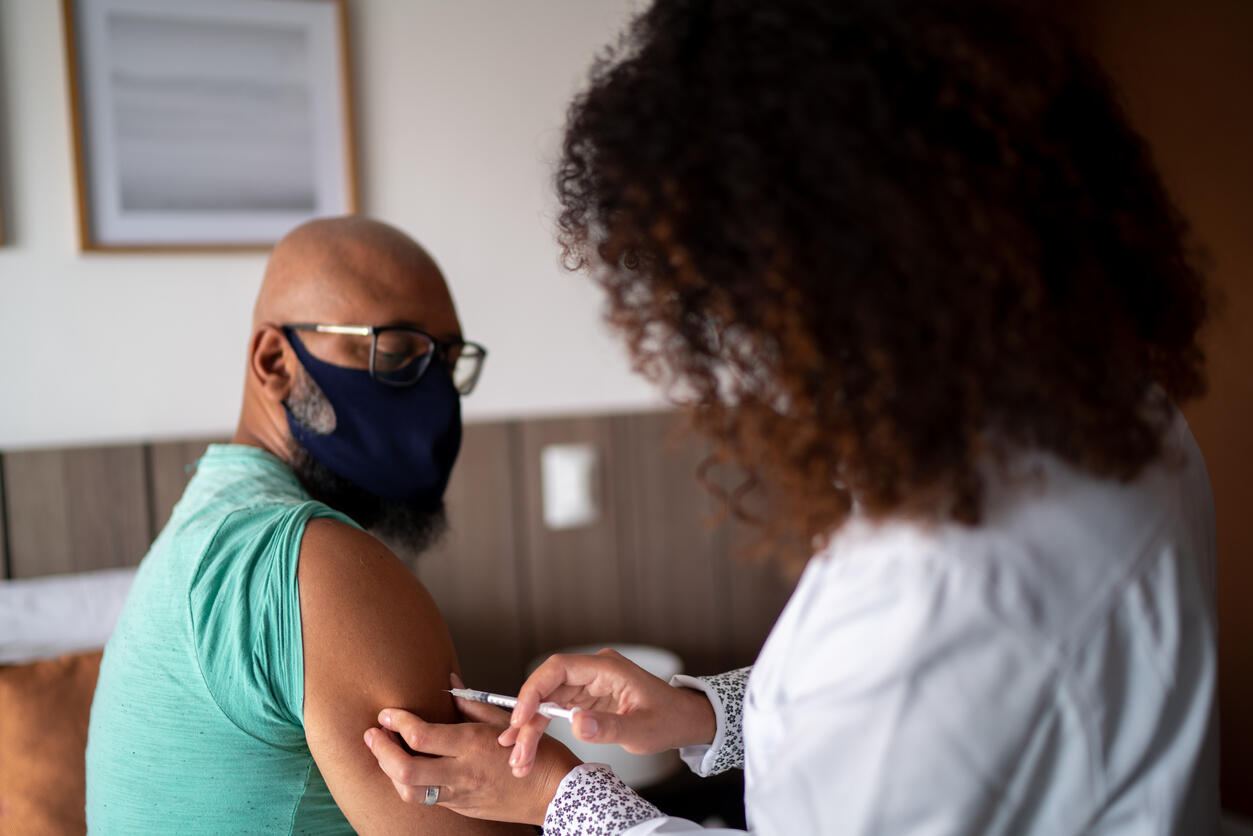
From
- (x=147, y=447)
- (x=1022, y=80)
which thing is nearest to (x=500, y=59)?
(x=147, y=447)

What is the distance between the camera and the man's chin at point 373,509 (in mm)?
1264

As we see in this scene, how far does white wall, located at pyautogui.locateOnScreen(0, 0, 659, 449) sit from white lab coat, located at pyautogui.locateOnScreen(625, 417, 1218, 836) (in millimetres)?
1646

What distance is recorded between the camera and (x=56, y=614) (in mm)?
1760

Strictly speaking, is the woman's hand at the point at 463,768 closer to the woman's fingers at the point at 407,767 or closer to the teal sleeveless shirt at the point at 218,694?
the woman's fingers at the point at 407,767

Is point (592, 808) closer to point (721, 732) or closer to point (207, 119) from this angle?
point (721, 732)

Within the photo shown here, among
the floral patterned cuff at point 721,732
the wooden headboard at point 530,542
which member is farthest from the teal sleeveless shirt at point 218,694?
the wooden headboard at point 530,542

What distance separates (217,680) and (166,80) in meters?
1.62

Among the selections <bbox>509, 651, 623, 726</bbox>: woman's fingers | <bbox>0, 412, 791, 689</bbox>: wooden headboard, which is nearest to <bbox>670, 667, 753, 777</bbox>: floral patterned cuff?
<bbox>509, 651, 623, 726</bbox>: woman's fingers

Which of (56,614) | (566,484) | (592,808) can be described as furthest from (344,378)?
(566,484)

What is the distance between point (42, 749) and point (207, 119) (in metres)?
1.41

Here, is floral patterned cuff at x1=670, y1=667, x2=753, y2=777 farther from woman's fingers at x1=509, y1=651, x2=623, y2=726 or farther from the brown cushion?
the brown cushion

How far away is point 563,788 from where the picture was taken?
92cm

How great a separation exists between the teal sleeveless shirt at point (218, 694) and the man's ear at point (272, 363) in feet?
0.75

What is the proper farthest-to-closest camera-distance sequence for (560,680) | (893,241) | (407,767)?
(560,680) → (407,767) → (893,241)
